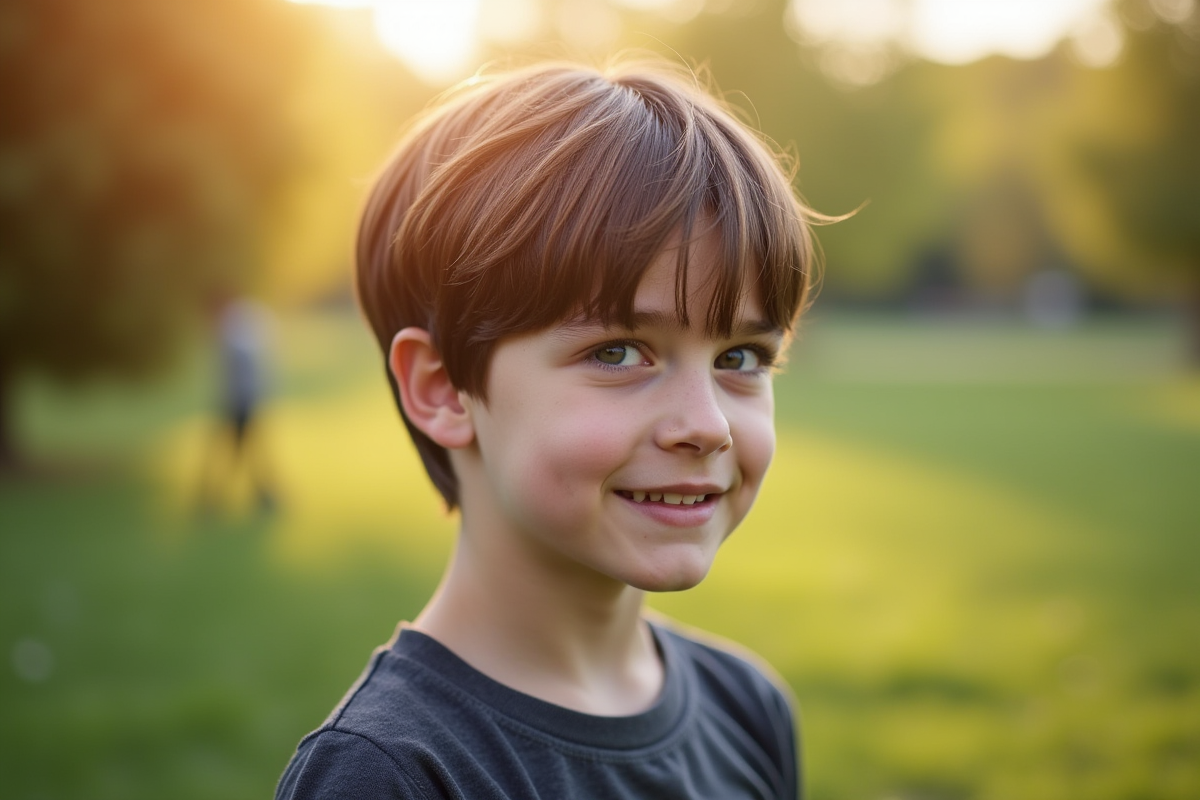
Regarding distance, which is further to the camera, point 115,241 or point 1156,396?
point 1156,396

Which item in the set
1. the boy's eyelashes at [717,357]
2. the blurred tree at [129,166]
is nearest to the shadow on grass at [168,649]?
the blurred tree at [129,166]

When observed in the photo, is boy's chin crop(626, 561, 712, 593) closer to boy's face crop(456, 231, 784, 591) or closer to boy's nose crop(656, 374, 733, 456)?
boy's face crop(456, 231, 784, 591)

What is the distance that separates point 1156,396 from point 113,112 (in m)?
22.0

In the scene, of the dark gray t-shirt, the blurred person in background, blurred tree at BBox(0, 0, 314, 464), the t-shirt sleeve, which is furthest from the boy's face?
blurred tree at BBox(0, 0, 314, 464)

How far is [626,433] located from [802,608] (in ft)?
21.2

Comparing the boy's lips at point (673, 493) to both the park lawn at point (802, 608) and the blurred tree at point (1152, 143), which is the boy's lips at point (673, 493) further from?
the blurred tree at point (1152, 143)

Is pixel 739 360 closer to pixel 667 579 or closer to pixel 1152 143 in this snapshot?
pixel 667 579

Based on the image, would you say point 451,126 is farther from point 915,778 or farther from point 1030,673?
point 1030,673

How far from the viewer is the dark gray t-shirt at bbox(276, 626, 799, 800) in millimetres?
1439

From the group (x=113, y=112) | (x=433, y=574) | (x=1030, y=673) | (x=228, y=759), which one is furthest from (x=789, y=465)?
(x=228, y=759)

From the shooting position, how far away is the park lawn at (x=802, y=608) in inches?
194

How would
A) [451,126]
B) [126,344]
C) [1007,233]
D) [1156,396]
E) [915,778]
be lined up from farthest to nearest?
[1007,233]
[1156,396]
[126,344]
[915,778]
[451,126]

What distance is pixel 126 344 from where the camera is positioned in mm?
12773

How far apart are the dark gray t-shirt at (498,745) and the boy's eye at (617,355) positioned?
544 mm
